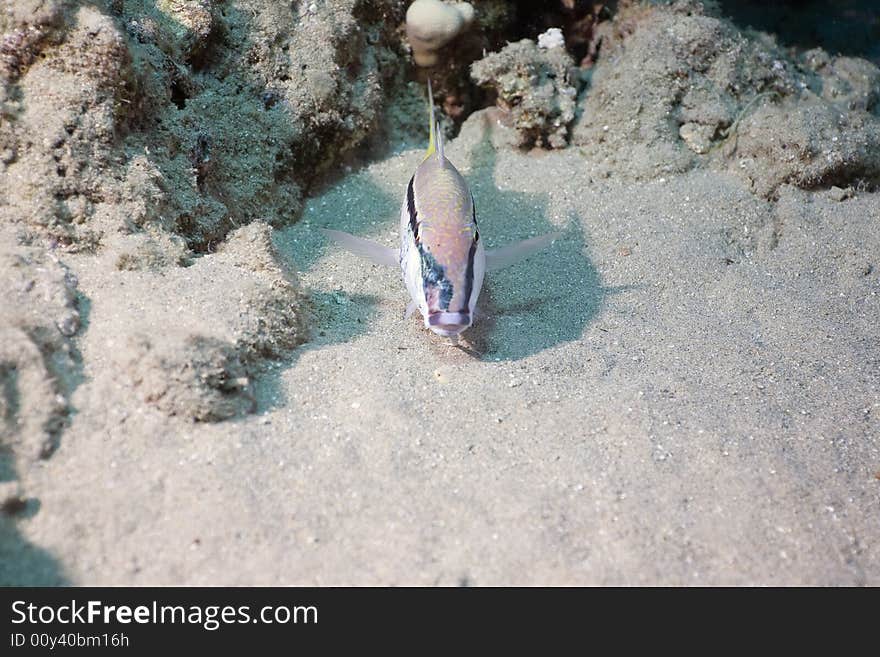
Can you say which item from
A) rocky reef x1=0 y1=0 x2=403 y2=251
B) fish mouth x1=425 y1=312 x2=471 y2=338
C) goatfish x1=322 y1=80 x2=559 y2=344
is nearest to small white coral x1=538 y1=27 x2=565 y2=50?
rocky reef x1=0 y1=0 x2=403 y2=251

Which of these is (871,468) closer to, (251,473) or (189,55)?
(251,473)

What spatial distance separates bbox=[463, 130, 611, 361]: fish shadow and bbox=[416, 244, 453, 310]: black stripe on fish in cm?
60

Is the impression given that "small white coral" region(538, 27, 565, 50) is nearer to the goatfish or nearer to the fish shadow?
the fish shadow

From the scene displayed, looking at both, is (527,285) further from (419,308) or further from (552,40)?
(552,40)

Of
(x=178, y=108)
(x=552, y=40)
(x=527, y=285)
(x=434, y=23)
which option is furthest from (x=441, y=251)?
(x=552, y=40)

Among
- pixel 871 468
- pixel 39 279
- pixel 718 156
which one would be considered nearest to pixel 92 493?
pixel 39 279

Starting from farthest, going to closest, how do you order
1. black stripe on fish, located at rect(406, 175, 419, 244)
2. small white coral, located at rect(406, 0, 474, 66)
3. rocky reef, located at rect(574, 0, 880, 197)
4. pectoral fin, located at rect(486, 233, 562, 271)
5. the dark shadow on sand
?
small white coral, located at rect(406, 0, 474, 66) → rocky reef, located at rect(574, 0, 880, 197) → pectoral fin, located at rect(486, 233, 562, 271) → black stripe on fish, located at rect(406, 175, 419, 244) → the dark shadow on sand

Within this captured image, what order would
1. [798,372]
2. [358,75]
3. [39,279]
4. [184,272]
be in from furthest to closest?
[358,75] → [798,372] → [184,272] → [39,279]

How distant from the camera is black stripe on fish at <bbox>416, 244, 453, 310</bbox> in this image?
324 centimetres

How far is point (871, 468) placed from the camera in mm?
3080

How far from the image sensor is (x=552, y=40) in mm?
6191

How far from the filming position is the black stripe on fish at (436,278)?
324cm

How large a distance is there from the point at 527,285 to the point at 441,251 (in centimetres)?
137
